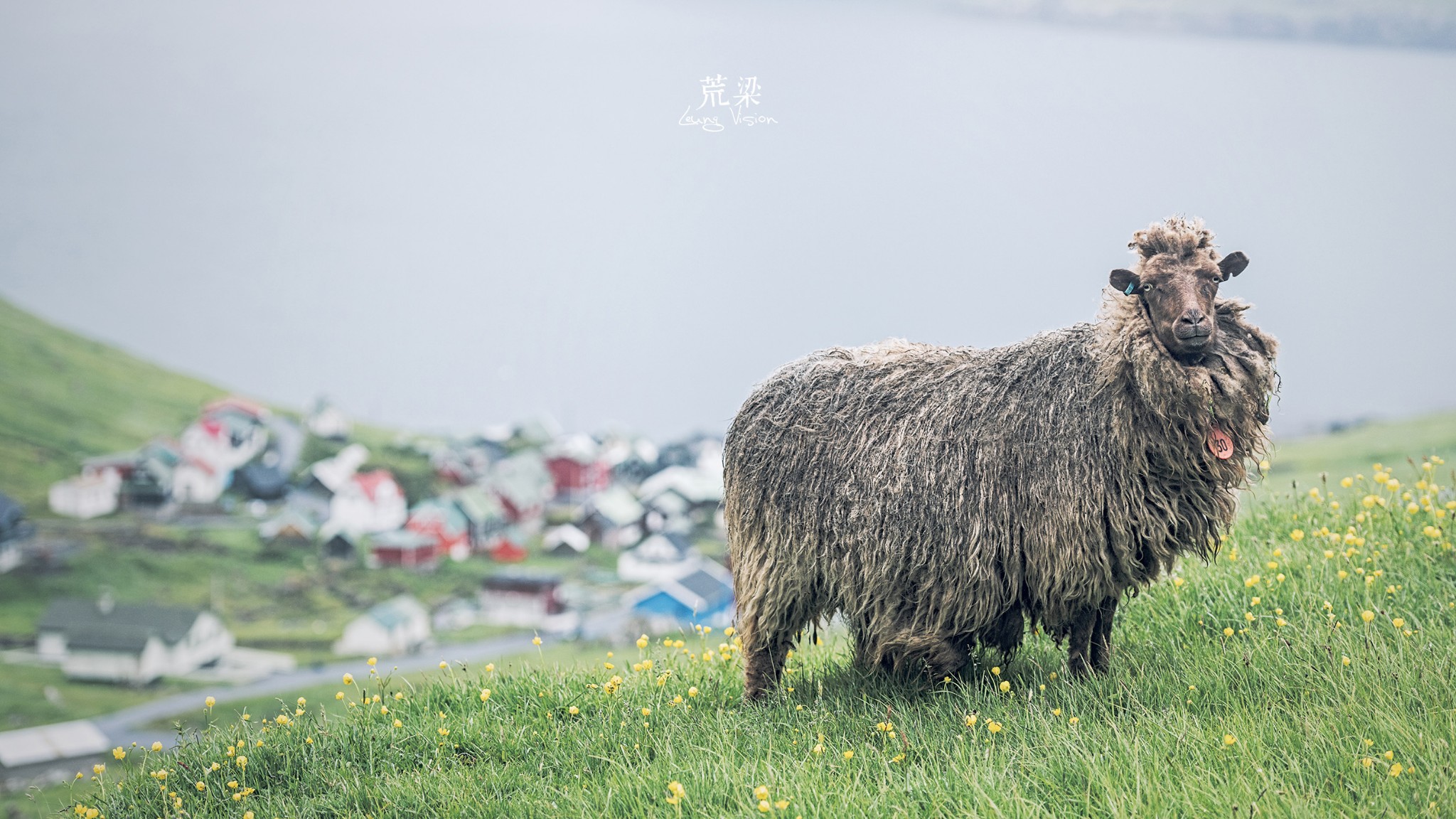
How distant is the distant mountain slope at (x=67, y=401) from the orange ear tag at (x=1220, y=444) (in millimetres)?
21686

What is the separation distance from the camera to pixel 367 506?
68.9ft

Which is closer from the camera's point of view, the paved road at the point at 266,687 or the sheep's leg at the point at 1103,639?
the sheep's leg at the point at 1103,639

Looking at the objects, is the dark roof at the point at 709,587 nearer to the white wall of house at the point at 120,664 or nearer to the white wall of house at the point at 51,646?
the white wall of house at the point at 120,664

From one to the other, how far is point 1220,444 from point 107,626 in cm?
1863

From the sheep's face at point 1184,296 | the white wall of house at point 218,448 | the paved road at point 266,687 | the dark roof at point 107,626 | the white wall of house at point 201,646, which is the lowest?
the paved road at point 266,687

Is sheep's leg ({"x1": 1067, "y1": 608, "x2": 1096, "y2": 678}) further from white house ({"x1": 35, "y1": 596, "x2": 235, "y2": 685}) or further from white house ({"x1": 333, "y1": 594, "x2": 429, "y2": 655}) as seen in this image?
white house ({"x1": 35, "y1": 596, "x2": 235, "y2": 685})

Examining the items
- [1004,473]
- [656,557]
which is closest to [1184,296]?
[1004,473]

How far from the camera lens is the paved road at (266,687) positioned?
1566 centimetres

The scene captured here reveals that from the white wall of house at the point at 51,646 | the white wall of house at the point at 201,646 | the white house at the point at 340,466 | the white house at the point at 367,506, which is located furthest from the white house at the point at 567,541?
the white wall of house at the point at 51,646

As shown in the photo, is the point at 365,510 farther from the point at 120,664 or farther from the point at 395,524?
the point at 120,664

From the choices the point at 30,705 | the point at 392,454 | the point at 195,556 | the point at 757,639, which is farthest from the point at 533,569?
the point at 757,639

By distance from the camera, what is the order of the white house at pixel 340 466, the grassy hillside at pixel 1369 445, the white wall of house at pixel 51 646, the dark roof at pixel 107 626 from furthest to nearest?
the white house at pixel 340 466, the white wall of house at pixel 51 646, the dark roof at pixel 107 626, the grassy hillside at pixel 1369 445

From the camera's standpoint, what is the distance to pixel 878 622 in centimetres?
381

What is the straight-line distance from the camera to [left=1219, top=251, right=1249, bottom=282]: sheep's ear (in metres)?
3.35
